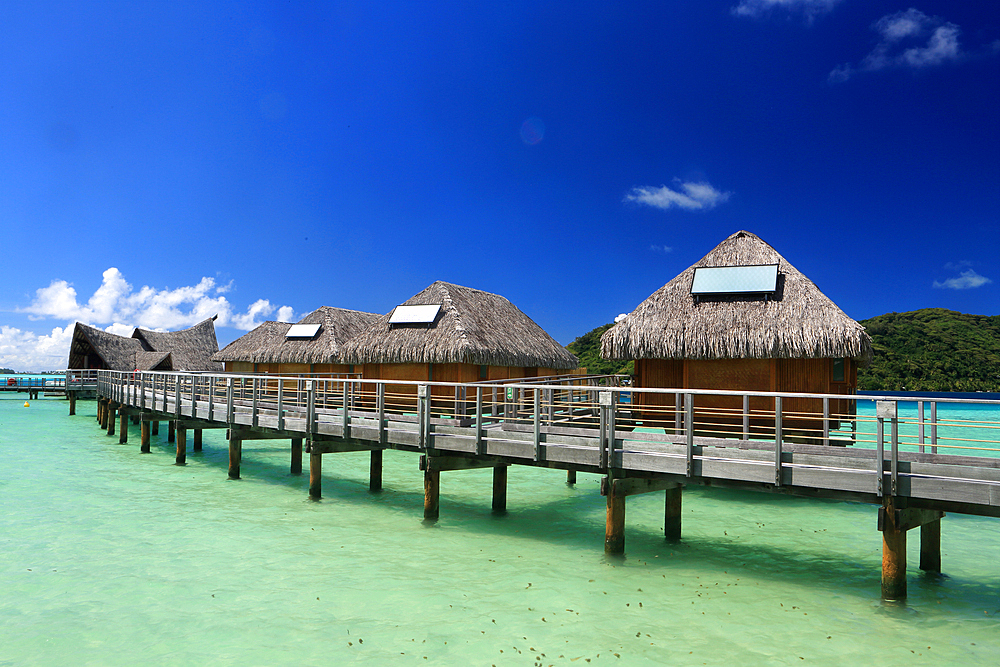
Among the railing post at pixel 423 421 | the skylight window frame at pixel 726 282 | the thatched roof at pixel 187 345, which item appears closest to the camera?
the railing post at pixel 423 421

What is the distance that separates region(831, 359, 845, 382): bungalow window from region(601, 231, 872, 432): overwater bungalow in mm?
25

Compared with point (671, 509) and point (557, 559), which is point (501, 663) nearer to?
point (557, 559)

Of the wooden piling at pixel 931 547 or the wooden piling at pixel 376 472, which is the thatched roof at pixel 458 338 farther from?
the wooden piling at pixel 931 547

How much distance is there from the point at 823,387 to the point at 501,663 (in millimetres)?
11137

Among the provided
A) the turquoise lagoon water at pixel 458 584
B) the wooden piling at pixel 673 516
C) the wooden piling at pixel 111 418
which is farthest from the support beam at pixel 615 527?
the wooden piling at pixel 111 418

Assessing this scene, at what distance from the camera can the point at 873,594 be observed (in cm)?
845

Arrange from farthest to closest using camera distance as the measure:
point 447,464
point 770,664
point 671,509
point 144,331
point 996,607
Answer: point 144,331, point 447,464, point 671,509, point 996,607, point 770,664

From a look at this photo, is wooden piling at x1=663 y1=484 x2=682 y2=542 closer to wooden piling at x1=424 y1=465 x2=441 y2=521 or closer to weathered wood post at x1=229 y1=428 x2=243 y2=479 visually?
wooden piling at x1=424 y1=465 x2=441 y2=521

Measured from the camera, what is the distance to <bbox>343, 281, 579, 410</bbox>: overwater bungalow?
73.4ft

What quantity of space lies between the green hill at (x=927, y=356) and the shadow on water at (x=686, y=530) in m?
37.1

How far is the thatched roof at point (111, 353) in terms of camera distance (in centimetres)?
4520

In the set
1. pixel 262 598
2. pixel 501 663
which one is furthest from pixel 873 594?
pixel 262 598

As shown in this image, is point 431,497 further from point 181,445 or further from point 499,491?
point 181,445

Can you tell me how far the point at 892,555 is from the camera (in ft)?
25.7
